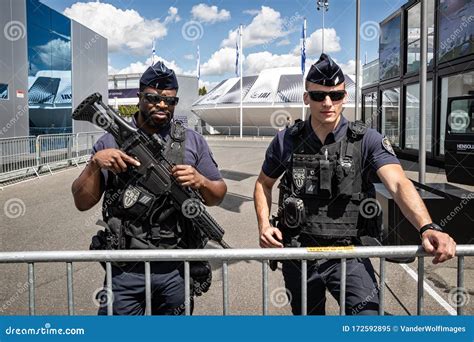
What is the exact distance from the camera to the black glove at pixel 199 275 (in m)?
2.41

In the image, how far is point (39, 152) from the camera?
12.9 m

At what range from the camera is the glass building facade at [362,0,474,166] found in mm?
13047

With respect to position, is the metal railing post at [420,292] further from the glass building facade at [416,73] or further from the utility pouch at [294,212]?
the glass building facade at [416,73]

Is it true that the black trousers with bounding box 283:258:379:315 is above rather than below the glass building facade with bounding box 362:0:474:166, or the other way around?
below

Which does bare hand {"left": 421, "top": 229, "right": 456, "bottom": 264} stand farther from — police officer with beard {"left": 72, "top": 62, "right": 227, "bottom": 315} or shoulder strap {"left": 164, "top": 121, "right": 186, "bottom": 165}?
shoulder strap {"left": 164, "top": 121, "right": 186, "bottom": 165}

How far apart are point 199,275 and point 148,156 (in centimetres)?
72

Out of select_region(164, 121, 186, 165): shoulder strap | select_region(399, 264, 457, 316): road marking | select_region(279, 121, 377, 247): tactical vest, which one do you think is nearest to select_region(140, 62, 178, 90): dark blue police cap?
select_region(164, 121, 186, 165): shoulder strap

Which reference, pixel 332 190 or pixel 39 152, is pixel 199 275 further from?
pixel 39 152

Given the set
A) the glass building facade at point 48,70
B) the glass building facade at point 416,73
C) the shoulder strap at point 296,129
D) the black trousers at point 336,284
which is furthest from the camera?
the glass building facade at point 48,70

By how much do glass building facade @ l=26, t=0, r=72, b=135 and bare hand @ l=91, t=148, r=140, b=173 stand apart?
14.5 m

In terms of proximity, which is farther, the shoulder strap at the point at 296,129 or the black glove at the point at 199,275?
the shoulder strap at the point at 296,129

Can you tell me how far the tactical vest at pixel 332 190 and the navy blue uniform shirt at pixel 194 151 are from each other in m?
0.49
